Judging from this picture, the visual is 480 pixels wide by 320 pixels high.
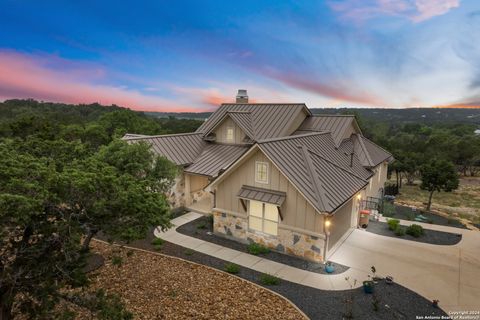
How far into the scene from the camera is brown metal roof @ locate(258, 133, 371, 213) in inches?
494

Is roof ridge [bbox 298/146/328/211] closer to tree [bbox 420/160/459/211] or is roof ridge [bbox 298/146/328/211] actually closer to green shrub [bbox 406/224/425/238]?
green shrub [bbox 406/224/425/238]

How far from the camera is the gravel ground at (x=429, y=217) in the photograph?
1861cm

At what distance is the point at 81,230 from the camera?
6.02 meters

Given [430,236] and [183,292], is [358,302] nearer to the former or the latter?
[183,292]

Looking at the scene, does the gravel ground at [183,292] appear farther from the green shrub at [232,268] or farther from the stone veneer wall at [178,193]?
the stone veneer wall at [178,193]

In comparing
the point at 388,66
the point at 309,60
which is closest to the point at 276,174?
the point at 309,60

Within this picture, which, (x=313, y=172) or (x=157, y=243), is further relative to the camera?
(x=157, y=243)

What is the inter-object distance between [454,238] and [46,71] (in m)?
28.2

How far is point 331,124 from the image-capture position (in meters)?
22.3

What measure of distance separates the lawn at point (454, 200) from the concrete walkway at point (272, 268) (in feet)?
53.0

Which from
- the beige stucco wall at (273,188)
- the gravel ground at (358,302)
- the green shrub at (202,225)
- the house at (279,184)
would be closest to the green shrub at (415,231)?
the house at (279,184)

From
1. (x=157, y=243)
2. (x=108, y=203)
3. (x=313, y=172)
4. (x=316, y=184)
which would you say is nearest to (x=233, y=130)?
(x=313, y=172)

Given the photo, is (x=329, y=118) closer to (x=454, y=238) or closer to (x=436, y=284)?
(x=454, y=238)

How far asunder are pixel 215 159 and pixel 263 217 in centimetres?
773
